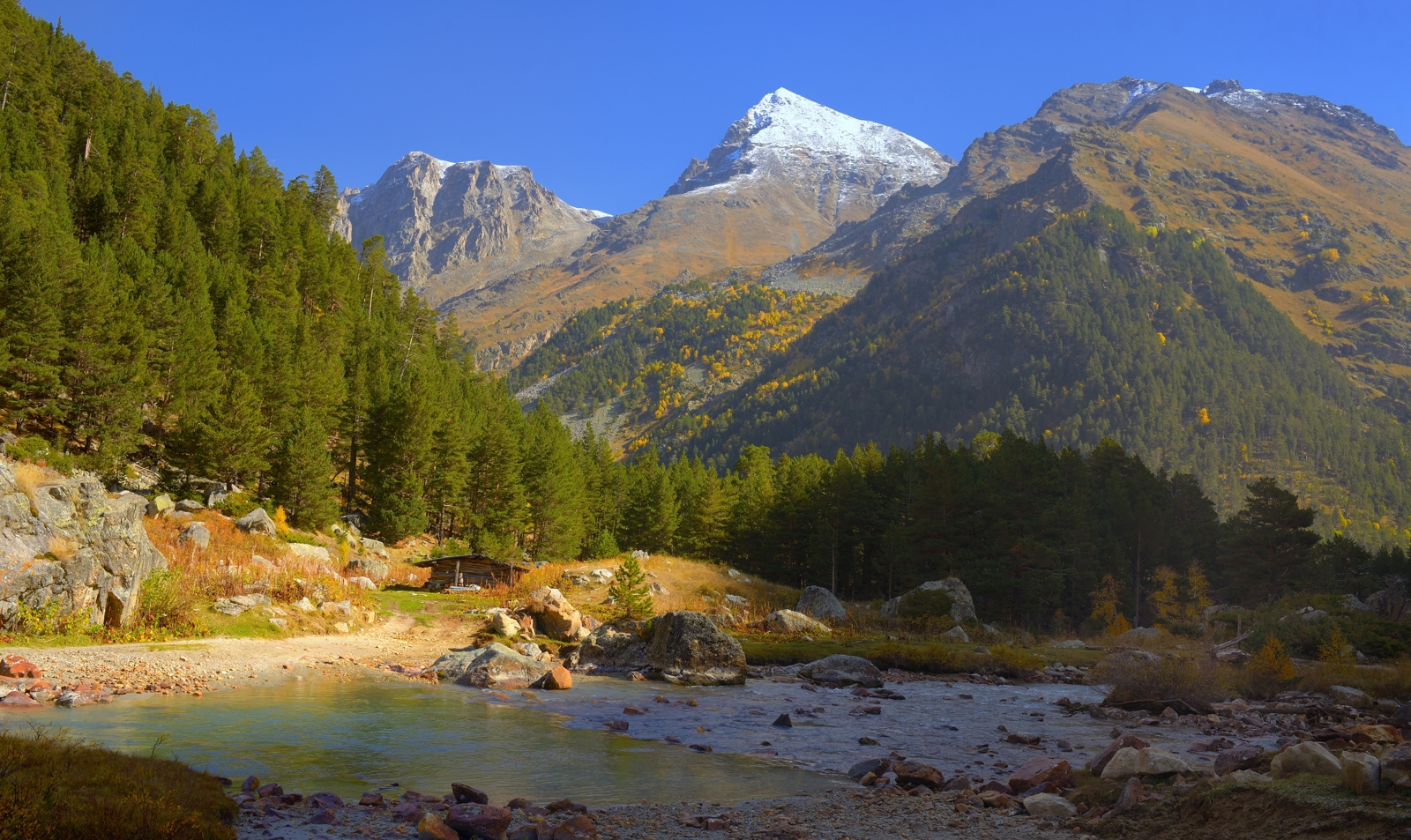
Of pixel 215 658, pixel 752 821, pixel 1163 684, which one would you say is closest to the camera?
pixel 752 821

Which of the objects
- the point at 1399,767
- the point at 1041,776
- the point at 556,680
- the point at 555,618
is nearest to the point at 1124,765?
the point at 1041,776

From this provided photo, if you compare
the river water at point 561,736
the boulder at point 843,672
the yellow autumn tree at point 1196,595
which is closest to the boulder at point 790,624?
the boulder at point 843,672

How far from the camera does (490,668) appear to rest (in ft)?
90.5

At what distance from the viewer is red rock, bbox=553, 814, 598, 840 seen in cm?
1067

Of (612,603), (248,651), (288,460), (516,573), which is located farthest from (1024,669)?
(288,460)

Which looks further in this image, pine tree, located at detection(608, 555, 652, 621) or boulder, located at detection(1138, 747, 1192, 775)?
pine tree, located at detection(608, 555, 652, 621)

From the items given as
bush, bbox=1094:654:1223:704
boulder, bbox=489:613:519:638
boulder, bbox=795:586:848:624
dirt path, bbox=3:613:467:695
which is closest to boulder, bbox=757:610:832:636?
boulder, bbox=795:586:848:624

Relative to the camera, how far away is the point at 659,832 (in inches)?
467

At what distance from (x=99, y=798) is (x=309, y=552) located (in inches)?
1394

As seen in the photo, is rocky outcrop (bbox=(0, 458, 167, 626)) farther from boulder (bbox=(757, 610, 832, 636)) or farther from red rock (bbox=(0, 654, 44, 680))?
boulder (bbox=(757, 610, 832, 636))

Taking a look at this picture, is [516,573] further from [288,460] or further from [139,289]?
[139,289]

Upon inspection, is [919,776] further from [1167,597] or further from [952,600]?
[1167,597]

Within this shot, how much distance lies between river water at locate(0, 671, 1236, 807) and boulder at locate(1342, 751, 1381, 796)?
748 centimetres

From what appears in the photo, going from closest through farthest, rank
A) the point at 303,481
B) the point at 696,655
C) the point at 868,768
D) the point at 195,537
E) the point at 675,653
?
the point at 868,768 < the point at 696,655 < the point at 675,653 < the point at 195,537 < the point at 303,481
